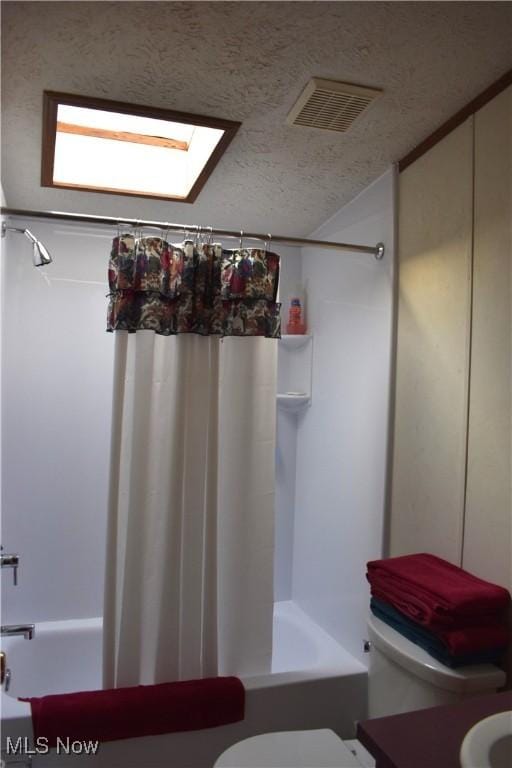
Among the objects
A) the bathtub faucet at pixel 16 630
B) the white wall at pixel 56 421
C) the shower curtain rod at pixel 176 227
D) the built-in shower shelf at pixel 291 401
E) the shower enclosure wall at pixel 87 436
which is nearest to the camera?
the shower curtain rod at pixel 176 227

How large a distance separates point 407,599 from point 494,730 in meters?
0.65

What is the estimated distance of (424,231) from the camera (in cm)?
197

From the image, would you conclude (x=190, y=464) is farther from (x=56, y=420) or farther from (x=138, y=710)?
(x=56, y=420)

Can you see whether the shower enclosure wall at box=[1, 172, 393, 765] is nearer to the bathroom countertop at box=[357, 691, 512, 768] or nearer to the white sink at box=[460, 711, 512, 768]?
the bathroom countertop at box=[357, 691, 512, 768]

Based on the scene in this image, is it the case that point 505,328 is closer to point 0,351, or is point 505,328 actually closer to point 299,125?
point 299,125

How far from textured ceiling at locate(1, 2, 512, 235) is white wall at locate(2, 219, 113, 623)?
730 millimetres

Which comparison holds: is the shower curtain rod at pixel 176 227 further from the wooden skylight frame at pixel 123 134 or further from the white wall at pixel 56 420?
the white wall at pixel 56 420

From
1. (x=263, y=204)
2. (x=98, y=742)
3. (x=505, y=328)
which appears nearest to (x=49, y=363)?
(x=263, y=204)

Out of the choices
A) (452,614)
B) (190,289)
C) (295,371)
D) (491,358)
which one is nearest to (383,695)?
(452,614)

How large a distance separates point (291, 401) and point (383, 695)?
1.64m

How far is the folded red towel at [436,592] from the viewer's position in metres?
1.42

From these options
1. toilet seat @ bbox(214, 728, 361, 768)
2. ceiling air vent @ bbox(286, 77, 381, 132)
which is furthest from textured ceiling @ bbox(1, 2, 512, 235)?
toilet seat @ bbox(214, 728, 361, 768)

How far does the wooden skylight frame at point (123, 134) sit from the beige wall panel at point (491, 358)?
823 mm

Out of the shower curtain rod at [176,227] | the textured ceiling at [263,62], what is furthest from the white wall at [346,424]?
the textured ceiling at [263,62]
